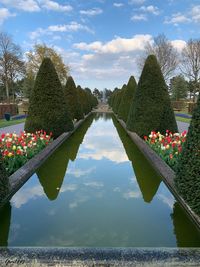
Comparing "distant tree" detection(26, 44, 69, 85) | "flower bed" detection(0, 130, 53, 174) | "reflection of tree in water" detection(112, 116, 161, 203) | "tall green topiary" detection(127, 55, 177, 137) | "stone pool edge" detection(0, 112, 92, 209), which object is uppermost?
"distant tree" detection(26, 44, 69, 85)

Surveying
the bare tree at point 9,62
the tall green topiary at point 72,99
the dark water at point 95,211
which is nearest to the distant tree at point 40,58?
the bare tree at point 9,62

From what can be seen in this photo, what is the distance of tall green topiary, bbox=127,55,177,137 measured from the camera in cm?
1089

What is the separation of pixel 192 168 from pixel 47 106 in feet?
29.0

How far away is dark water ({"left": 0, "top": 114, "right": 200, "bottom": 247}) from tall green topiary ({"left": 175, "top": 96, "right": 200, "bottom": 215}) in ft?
1.31

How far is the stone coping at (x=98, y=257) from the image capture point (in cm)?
277

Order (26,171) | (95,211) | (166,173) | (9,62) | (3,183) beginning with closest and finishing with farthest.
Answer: (3,183)
(95,211)
(166,173)
(26,171)
(9,62)

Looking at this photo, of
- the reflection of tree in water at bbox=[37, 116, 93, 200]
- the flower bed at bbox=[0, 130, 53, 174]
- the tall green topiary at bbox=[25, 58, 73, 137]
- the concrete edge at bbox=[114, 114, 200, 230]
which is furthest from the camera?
the tall green topiary at bbox=[25, 58, 73, 137]

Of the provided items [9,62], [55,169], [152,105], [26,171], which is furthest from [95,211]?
[9,62]

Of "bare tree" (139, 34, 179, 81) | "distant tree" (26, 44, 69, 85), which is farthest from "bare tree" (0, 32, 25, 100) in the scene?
"bare tree" (139, 34, 179, 81)

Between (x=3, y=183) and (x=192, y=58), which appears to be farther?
(x=192, y=58)

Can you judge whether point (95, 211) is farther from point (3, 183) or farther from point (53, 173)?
point (53, 173)

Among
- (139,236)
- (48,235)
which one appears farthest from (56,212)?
(139,236)

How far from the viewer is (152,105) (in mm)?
11320

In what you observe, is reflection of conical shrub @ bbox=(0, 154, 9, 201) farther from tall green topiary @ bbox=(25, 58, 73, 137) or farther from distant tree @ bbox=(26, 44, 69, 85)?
distant tree @ bbox=(26, 44, 69, 85)
